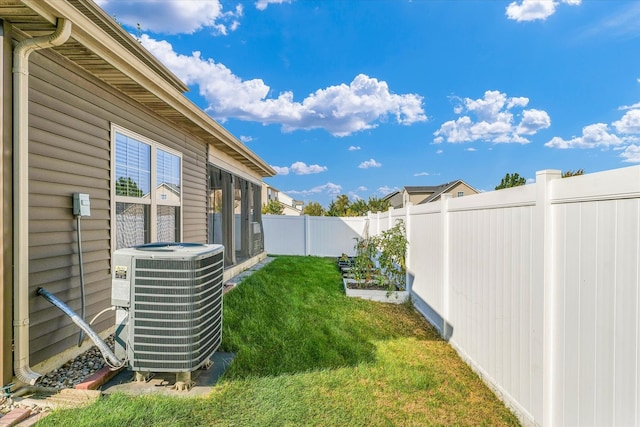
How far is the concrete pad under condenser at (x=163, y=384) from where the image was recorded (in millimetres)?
2637

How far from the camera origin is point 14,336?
8.14 ft

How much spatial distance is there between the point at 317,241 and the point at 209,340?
1033 cm

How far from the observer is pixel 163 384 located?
276cm

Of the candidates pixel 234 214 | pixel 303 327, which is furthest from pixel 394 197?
pixel 303 327

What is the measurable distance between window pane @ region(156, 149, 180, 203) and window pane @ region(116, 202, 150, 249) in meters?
0.44

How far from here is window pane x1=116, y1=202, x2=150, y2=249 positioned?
3.93 metres

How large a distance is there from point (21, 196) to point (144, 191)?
1906 mm

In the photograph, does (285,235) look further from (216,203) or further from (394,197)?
(394,197)

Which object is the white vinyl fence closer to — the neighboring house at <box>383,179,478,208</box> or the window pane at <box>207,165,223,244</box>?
the window pane at <box>207,165,223,244</box>

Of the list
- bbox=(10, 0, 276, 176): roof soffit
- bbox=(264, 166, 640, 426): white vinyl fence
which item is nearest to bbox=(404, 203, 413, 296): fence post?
bbox=(264, 166, 640, 426): white vinyl fence

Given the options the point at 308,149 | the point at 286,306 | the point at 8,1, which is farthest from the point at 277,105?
the point at 8,1

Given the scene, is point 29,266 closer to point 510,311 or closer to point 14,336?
point 14,336

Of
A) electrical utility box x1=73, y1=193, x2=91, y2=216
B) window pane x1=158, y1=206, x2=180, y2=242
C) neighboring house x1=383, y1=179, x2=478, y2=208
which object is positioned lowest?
window pane x1=158, y1=206, x2=180, y2=242

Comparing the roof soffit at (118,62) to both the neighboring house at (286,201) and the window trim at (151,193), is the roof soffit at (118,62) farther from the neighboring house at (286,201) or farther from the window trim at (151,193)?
the neighboring house at (286,201)
